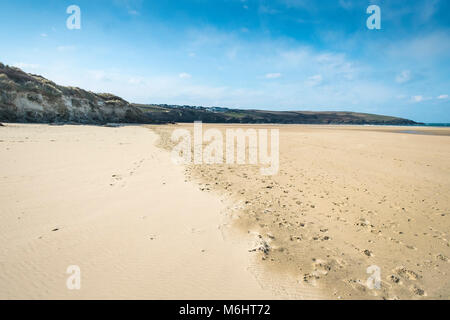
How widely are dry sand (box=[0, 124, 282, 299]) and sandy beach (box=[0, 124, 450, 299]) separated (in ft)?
0.06

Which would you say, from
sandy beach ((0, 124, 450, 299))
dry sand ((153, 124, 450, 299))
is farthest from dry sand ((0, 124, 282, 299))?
dry sand ((153, 124, 450, 299))

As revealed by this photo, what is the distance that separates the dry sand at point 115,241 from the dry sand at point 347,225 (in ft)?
2.22

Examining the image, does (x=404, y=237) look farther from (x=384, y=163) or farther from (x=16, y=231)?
(x=384, y=163)

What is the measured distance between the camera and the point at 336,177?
27.5 feet

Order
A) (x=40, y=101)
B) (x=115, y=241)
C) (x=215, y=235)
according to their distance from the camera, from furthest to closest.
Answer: (x=40, y=101)
(x=215, y=235)
(x=115, y=241)

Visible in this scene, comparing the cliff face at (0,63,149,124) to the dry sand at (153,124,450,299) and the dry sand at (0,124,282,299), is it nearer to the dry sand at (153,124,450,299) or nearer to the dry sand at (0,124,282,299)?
the dry sand at (0,124,282,299)

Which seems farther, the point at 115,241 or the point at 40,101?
the point at 40,101

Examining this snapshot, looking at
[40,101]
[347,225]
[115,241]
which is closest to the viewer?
[115,241]

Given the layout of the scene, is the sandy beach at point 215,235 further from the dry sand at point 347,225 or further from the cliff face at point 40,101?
the cliff face at point 40,101

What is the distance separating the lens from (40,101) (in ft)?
96.2

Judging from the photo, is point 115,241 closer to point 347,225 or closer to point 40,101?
point 347,225

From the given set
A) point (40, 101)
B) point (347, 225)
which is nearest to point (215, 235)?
point (347, 225)

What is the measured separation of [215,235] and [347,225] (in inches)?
117
